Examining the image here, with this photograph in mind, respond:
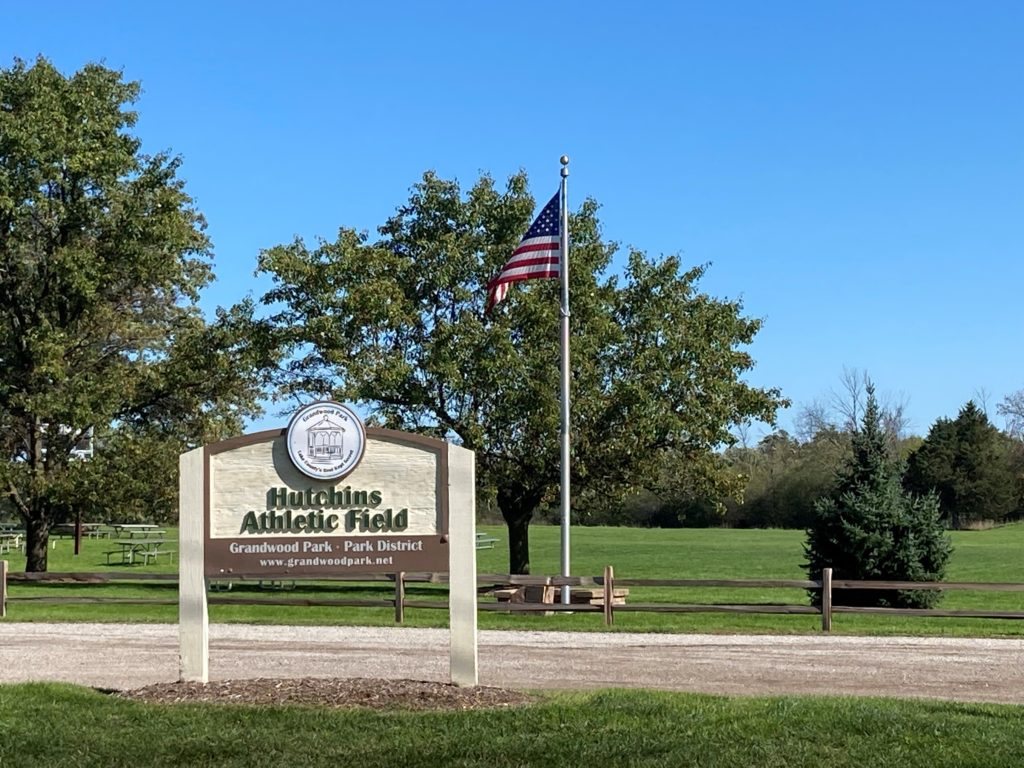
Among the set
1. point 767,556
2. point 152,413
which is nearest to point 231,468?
point 152,413

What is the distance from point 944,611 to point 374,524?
12387 millimetres

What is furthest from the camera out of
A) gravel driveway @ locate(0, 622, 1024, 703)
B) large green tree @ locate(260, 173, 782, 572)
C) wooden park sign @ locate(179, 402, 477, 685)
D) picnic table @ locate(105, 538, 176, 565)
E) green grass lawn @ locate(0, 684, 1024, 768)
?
picnic table @ locate(105, 538, 176, 565)

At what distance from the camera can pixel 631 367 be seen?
27.8 metres

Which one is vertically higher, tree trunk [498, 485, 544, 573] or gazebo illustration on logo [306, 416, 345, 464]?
gazebo illustration on logo [306, 416, 345, 464]

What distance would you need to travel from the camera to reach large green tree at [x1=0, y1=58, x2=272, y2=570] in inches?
1125

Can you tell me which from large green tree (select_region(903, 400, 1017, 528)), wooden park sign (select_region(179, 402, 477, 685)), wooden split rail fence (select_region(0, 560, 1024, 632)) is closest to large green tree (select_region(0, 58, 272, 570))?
wooden split rail fence (select_region(0, 560, 1024, 632))

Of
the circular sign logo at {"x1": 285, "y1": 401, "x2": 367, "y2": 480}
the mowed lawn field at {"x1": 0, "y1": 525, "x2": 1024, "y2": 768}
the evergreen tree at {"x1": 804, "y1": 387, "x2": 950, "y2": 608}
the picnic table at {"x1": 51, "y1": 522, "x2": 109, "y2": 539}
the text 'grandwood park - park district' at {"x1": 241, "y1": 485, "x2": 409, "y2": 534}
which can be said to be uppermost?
the circular sign logo at {"x1": 285, "y1": 401, "x2": 367, "y2": 480}

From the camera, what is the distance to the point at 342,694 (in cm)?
1011

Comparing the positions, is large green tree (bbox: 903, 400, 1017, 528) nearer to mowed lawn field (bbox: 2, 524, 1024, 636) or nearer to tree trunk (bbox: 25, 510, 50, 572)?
mowed lawn field (bbox: 2, 524, 1024, 636)

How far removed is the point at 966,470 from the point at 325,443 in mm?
87937

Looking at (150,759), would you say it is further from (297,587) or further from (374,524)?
(297,587)

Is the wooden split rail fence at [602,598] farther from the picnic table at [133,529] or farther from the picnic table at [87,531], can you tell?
the picnic table at [87,531]

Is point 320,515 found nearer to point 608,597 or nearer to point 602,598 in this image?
A: point 608,597

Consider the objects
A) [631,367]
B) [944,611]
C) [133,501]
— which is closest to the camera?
[944,611]
